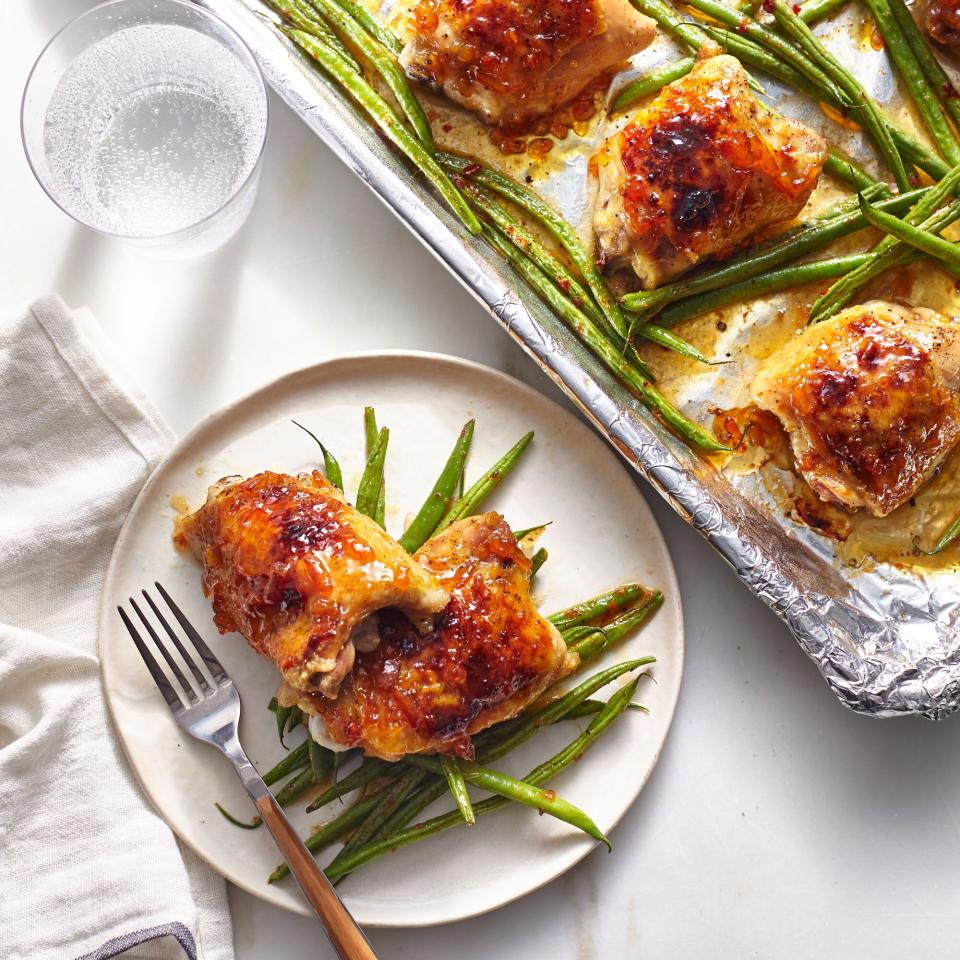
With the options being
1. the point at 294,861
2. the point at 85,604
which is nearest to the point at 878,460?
the point at 294,861


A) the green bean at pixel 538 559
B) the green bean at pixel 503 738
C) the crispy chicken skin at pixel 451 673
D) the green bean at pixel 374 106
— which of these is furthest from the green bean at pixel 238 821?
the green bean at pixel 374 106

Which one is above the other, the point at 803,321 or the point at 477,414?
the point at 477,414

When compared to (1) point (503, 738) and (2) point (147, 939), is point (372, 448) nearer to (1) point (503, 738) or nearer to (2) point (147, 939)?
(1) point (503, 738)

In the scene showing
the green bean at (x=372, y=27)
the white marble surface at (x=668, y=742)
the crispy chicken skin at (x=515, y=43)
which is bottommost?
the white marble surface at (x=668, y=742)

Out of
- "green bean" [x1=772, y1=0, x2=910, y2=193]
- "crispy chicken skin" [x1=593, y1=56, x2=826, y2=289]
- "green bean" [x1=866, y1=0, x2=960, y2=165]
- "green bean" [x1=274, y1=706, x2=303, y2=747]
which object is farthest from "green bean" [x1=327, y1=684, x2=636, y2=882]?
"green bean" [x1=866, y1=0, x2=960, y2=165]

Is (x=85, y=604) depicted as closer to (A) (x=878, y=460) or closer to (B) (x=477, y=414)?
(B) (x=477, y=414)

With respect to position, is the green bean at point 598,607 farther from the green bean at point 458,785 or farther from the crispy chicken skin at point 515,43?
the crispy chicken skin at point 515,43
